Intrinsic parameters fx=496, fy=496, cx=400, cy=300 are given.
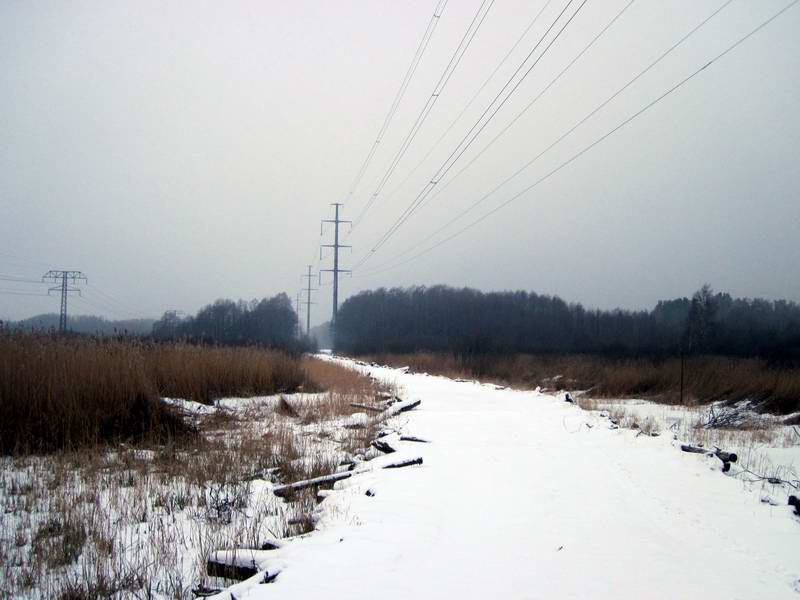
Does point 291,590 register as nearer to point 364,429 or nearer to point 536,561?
point 536,561

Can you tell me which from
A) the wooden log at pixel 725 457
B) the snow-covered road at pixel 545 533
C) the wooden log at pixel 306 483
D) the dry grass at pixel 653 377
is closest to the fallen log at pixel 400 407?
the snow-covered road at pixel 545 533

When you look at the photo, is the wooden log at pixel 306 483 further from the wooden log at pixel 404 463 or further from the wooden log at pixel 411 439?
the wooden log at pixel 411 439

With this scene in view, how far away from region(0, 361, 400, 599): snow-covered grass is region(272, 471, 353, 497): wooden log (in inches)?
4.9

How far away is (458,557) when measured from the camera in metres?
3.18

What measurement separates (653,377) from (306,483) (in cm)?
1810

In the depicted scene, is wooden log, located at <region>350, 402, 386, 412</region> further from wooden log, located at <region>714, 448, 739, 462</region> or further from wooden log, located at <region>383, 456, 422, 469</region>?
wooden log, located at <region>714, 448, 739, 462</region>

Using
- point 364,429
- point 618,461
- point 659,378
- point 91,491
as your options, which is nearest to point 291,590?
point 91,491

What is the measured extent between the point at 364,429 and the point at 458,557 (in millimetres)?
5516

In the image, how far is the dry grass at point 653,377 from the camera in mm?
14734

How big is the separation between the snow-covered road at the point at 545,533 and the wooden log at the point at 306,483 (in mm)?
189

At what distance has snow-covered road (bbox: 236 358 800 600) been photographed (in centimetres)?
284

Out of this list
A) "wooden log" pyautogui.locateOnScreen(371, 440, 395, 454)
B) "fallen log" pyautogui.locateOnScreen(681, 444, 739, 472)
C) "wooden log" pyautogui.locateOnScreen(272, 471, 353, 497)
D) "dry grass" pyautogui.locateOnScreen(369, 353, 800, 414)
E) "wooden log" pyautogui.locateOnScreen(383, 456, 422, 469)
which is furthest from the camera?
A: "dry grass" pyautogui.locateOnScreen(369, 353, 800, 414)

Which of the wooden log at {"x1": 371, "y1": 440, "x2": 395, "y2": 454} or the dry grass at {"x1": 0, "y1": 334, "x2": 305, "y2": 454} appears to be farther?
the dry grass at {"x1": 0, "y1": 334, "x2": 305, "y2": 454}

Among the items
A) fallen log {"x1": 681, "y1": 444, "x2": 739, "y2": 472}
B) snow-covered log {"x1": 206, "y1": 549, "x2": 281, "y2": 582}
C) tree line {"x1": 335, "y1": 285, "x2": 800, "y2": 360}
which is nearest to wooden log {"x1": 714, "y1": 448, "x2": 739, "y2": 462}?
fallen log {"x1": 681, "y1": 444, "x2": 739, "y2": 472}
